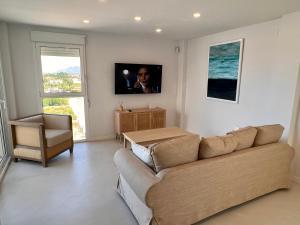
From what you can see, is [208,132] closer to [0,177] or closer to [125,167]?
[125,167]

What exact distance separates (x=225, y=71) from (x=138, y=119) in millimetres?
2133

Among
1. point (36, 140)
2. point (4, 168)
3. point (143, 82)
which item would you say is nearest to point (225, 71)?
point (143, 82)

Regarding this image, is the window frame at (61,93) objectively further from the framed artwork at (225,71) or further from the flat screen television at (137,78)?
the framed artwork at (225,71)

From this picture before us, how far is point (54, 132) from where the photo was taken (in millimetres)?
3561

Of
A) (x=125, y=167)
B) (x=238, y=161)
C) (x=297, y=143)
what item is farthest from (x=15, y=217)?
(x=297, y=143)

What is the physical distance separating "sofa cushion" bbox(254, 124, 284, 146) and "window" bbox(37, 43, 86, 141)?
11.4ft

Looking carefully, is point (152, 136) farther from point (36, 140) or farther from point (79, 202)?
point (36, 140)

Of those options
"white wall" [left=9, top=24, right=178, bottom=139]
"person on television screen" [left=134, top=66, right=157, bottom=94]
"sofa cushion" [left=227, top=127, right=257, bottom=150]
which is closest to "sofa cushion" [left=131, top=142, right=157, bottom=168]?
"sofa cushion" [left=227, top=127, right=257, bottom=150]

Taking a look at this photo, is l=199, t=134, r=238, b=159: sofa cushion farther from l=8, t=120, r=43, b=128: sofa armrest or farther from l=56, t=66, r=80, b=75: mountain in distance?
l=56, t=66, r=80, b=75: mountain in distance

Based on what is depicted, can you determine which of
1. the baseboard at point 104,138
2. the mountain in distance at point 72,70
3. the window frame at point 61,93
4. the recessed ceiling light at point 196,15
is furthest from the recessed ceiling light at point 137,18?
the baseboard at point 104,138

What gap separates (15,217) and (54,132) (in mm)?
1656

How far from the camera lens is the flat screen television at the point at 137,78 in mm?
4576

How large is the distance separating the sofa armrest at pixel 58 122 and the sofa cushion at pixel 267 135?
3.17 m

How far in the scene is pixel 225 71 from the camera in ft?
13.1
